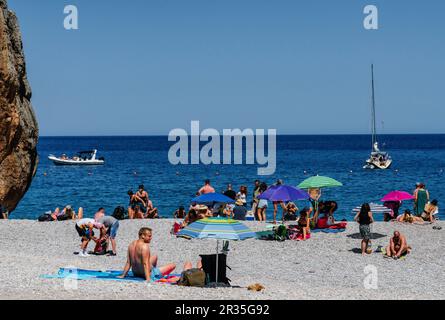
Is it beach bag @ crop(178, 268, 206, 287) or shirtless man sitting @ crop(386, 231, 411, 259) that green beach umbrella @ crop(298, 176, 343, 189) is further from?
beach bag @ crop(178, 268, 206, 287)

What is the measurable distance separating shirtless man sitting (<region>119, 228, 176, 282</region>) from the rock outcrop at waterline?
12623mm

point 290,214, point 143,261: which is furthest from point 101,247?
point 290,214

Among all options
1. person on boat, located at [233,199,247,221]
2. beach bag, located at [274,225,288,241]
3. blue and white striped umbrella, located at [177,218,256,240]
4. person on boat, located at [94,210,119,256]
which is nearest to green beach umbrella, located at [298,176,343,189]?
beach bag, located at [274,225,288,241]

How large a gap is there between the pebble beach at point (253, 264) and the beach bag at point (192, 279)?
40 cm

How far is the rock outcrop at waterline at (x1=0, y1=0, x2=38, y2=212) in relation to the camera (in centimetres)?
2305

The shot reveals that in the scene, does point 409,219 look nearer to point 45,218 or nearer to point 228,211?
point 228,211

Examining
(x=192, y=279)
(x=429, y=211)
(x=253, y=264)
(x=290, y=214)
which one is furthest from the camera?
(x=290, y=214)

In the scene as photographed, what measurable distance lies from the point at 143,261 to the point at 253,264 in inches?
189

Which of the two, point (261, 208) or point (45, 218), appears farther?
point (261, 208)

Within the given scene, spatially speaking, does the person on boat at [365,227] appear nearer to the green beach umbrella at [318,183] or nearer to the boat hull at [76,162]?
the green beach umbrella at [318,183]

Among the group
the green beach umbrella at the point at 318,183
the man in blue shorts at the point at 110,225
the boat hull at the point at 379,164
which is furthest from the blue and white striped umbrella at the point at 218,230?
the boat hull at the point at 379,164

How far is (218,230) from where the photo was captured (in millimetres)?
12586

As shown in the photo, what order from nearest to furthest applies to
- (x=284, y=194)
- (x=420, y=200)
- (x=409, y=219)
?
(x=284, y=194) < (x=409, y=219) < (x=420, y=200)

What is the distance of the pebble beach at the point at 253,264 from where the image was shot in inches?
444
